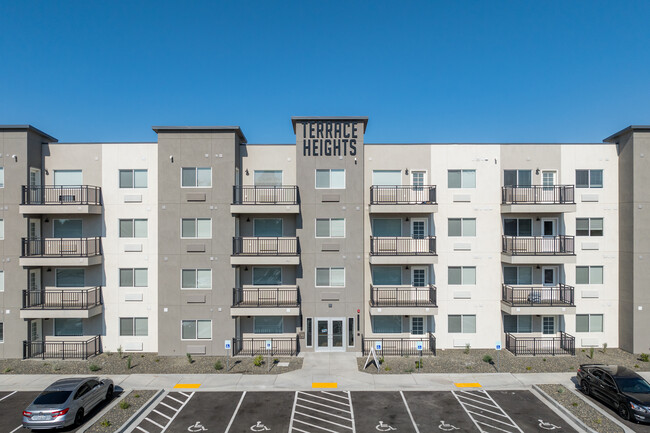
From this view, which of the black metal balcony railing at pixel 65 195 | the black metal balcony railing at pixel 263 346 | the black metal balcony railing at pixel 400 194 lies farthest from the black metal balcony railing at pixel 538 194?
the black metal balcony railing at pixel 65 195

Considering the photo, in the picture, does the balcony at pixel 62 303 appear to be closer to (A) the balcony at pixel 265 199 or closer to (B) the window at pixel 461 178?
(A) the balcony at pixel 265 199

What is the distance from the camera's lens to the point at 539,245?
20.4m

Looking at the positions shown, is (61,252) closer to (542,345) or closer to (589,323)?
(542,345)

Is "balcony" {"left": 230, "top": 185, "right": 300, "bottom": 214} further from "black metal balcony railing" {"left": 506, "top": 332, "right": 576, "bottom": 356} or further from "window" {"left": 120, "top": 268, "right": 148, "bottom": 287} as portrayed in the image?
"black metal balcony railing" {"left": 506, "top": 332, "right": 576, "bottom": 356}

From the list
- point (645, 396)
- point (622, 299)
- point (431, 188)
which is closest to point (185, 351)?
point (431, 188)

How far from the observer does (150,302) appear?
67.8 feet

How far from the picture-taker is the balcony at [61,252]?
1945cm

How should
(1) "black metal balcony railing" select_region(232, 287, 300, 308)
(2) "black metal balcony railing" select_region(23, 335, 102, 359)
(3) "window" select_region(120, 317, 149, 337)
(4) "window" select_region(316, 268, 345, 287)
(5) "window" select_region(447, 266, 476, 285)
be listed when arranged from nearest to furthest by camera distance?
1. (2) "black metal balcony railing" select_region(23, 335, 102, 359)
2. (1) "black metal balcony railing" select_region(232, 287, 300, 308)
3. (4) "window" select_region(316, 268, 345, 287)
4. (3) "window" select_region(120, 317, 149, 337)
5. (5) "window" select_region(447, 266, 476, 285)

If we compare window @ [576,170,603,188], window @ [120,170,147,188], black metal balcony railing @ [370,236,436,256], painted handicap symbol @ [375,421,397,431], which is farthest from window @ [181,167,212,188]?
window @ [576,170,603,188]

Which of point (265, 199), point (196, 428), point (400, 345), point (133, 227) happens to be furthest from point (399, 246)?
point (133, 227)

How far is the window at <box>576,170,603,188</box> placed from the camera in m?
21.2

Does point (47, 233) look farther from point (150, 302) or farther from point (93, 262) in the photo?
point (150, 302)

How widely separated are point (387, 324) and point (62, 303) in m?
17.7

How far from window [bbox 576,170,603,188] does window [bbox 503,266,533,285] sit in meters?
5.74
